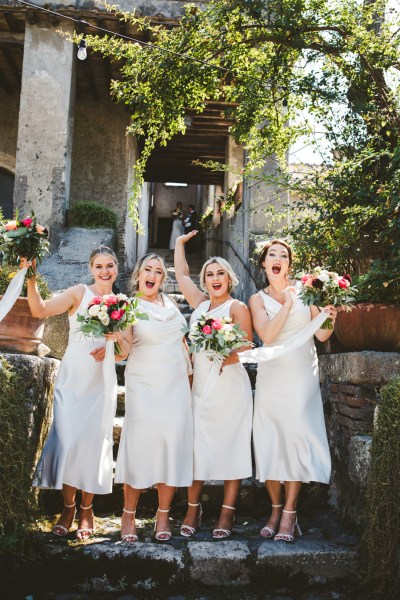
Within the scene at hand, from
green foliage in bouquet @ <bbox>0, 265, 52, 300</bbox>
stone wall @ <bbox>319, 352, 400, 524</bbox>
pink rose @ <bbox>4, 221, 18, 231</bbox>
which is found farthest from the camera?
green foliage in bouquet @ <bbox>0, 265, 52, 300</bbox>

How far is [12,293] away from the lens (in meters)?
3.51

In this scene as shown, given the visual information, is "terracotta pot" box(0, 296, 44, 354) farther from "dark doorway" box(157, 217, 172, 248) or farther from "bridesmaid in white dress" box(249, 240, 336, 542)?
"dark doorway" box(157, 217, 172, 248)

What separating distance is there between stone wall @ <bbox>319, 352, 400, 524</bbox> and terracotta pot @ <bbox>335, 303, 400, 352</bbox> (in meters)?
0.13

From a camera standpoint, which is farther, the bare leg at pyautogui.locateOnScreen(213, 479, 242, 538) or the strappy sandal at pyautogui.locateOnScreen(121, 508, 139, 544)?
the bare leg at pyautogui.locateOnScreen(213, 479, 242, 538)

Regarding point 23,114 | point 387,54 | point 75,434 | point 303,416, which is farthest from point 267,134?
point 23,114

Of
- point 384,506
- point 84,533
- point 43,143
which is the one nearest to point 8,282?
point 84,533

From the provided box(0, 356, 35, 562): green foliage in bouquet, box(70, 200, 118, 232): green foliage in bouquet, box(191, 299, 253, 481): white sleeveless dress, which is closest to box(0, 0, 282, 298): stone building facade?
box(70, 200, 118, 232): green foliage in bouquet

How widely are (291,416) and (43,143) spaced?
7.42 metres

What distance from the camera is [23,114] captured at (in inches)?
372

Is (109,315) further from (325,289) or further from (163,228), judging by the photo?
(163,228)

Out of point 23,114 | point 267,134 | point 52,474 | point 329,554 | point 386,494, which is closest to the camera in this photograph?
point 386,494

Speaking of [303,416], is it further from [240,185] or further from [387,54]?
[240,185]

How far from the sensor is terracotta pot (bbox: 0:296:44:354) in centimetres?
365

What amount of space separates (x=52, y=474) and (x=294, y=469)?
1519mm
